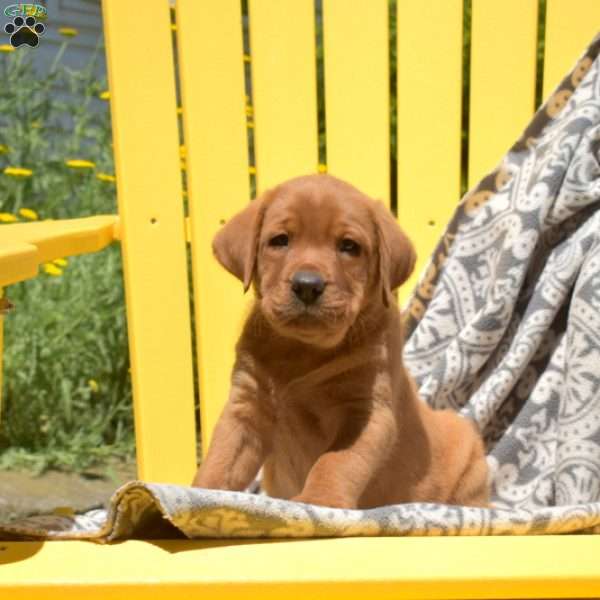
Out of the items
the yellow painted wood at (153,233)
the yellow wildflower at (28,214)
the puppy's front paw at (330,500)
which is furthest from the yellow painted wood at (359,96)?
the yellow wildflower at (28,214)

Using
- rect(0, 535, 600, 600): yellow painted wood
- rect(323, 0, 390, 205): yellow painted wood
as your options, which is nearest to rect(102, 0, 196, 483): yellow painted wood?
rect(323, 0, 390, 205): yellow painted wood

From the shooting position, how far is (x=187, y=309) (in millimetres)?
2688

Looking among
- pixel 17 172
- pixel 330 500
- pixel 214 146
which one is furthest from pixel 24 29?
pixel 330 500

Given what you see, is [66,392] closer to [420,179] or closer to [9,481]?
[9,481]

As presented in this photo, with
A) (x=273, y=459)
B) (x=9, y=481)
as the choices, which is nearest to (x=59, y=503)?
(x=9, y=481)

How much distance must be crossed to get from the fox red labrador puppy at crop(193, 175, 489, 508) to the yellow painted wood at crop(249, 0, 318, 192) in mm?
590

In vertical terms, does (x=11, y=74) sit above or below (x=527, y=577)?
above

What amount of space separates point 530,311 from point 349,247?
71 cm

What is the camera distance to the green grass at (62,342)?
4.04 meters

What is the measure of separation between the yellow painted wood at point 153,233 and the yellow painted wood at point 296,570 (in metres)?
1.16

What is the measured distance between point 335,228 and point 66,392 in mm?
2320

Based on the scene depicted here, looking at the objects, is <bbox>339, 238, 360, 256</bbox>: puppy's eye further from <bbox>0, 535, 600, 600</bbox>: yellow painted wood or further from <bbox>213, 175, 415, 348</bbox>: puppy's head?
<bbox>0, 535, 600, 600</bbox>: yellow painted wood

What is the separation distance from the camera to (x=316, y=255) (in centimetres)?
196

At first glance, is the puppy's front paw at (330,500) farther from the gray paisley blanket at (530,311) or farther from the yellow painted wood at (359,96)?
the yellow painted wood at (359,96)
